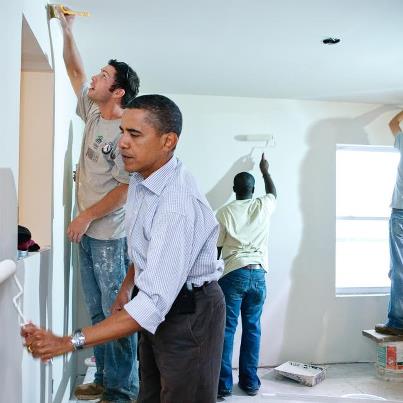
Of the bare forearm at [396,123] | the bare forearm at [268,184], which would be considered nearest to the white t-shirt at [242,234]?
the bare forearm at [268,184]

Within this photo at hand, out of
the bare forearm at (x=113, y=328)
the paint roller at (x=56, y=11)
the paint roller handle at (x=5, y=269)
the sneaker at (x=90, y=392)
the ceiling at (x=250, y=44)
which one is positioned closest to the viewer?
the paint roller handle at (x=5, y=269)

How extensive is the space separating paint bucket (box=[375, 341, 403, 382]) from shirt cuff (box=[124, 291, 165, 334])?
312 centimetres

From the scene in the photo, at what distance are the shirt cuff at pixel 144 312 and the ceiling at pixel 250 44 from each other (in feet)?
4.66

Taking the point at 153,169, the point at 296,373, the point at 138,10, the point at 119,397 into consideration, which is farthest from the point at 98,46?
the point at 296,373

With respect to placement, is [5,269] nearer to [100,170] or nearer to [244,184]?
[100,170]

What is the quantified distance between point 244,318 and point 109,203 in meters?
1.86

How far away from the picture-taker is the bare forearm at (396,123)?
417 cm

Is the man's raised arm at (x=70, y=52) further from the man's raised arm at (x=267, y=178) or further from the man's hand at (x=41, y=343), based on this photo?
the man's raised arm at (x=267, y=178)

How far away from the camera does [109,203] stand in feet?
6.73

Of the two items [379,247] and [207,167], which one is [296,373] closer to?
[379,247]

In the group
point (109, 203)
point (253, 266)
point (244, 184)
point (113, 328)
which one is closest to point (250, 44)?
point (244, 184)

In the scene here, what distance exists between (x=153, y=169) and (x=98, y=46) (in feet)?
5.09

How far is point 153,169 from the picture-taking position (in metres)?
1.52

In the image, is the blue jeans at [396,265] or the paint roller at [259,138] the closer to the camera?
the blue jeans at [396,265]
